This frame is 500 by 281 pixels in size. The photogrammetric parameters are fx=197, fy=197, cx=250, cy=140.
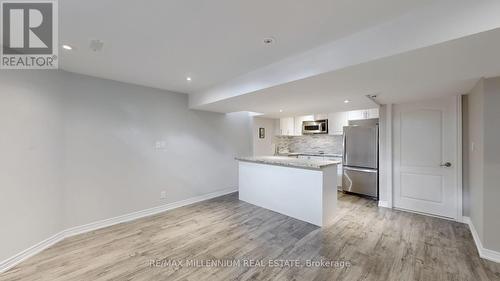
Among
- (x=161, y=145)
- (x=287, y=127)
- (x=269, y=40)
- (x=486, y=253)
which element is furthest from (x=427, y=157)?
(x=161, y=145)

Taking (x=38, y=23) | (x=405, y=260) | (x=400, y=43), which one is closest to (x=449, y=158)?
(x=405, y=260)

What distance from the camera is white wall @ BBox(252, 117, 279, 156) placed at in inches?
225

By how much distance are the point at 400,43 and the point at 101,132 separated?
3.83 metres

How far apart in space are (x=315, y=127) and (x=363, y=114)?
129 cm

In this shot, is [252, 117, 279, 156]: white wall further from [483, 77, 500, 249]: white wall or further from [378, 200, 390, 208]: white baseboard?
[483, 77, 500, 249]: white wall

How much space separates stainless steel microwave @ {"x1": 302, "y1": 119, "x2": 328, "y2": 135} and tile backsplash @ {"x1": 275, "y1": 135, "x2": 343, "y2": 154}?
0.44 m

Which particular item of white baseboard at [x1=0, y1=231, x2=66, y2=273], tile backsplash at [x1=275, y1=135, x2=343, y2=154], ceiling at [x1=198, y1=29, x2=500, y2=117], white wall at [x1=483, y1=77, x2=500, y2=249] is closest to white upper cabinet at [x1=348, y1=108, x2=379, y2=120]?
tile backsplash at [x1=275, y1=135, x2=343, y2=154]

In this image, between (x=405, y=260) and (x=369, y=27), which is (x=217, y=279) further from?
(x=369, y=27)

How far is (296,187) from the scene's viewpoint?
3.34 m

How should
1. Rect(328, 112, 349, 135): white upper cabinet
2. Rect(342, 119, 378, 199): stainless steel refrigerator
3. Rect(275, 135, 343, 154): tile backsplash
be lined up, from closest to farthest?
Rect(342, 119, 378, 199): stainless steel refrigerator → Rect(328, 112, 349, 135): white upper cabinet → Rect(275, 135, 343, 154): tile backsplash

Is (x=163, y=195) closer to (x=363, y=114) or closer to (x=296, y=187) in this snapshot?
(x=296, y=187)

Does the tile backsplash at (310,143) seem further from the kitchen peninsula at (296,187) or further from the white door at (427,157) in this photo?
the kitchen peninsula at (296,187)

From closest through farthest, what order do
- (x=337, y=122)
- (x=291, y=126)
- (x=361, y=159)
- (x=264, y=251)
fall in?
(x=264, y=251) → (x=361, y=159) → (x=337, y=122) → (x=291, y=126)

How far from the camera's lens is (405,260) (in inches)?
84.9
